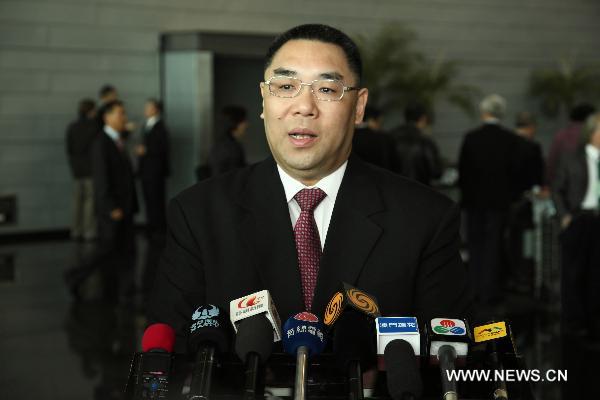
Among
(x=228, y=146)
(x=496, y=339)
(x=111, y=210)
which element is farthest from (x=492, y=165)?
(x=496, y=339)

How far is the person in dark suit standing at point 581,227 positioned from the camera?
730cm

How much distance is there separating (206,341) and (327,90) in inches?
30.0

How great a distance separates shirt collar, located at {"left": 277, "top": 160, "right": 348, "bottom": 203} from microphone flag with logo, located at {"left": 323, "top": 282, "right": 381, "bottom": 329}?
594mm

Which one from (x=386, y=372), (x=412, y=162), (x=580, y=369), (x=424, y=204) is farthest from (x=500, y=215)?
(x=386, y=372)

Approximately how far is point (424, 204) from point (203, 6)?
12.7 metres

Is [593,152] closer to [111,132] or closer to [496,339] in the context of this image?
[111,132]

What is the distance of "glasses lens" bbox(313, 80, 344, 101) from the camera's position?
2.45 metres

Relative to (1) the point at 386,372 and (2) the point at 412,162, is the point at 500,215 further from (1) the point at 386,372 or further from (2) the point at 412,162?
(1) the point at 386,372

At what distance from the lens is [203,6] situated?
1490cm

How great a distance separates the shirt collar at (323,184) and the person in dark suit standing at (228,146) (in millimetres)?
6325

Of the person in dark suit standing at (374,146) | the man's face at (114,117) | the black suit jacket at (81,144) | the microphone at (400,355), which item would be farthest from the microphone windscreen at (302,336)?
the black suit jacket at (81,144)

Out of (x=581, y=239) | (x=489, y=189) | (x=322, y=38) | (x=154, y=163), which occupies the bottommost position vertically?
(x=322, y=38)

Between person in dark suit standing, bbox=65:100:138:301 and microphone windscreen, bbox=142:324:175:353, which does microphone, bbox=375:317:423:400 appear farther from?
person in dark suit standing, bbox=65:100:138:301

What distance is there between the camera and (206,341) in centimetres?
201
